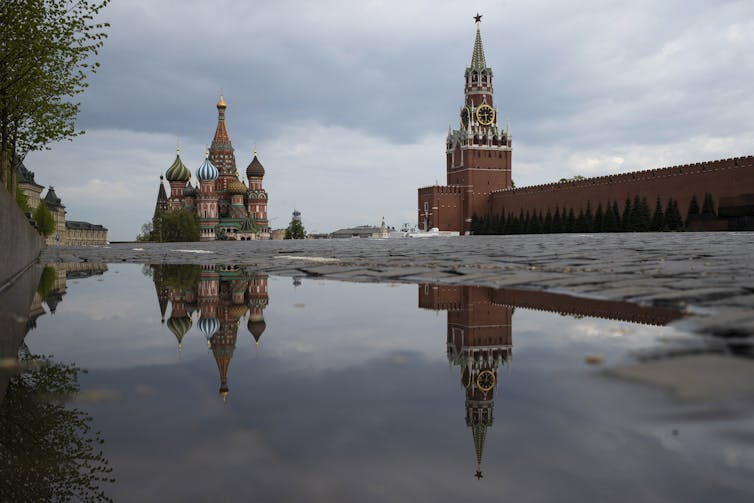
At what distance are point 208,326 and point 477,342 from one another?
1057mm

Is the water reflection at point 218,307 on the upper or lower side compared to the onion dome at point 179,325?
upper

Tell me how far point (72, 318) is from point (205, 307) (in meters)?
0.60

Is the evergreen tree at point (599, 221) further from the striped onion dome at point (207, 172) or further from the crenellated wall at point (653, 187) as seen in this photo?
the striped onion dome at point (207, 172)

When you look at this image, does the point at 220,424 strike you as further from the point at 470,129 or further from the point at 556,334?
the point at 470,129

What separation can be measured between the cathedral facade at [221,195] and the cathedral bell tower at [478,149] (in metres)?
23.4

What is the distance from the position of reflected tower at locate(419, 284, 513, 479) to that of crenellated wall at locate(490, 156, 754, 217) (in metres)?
35.8

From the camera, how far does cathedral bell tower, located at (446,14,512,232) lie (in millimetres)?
62875

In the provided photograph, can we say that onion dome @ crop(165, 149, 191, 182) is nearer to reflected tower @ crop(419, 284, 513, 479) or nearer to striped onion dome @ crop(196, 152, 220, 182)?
striped onion dome @ crop(196, 152, 220, 182)

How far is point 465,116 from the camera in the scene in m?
65.3

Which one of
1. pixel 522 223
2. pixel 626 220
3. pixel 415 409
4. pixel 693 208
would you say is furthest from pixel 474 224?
pixel 415 409

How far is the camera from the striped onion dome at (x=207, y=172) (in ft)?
225

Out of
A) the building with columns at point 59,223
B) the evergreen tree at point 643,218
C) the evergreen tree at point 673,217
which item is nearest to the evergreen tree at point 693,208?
the evergreen tree at point 673,217

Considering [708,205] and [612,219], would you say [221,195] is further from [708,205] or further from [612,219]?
[708,205]

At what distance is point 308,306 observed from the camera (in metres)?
2.94
